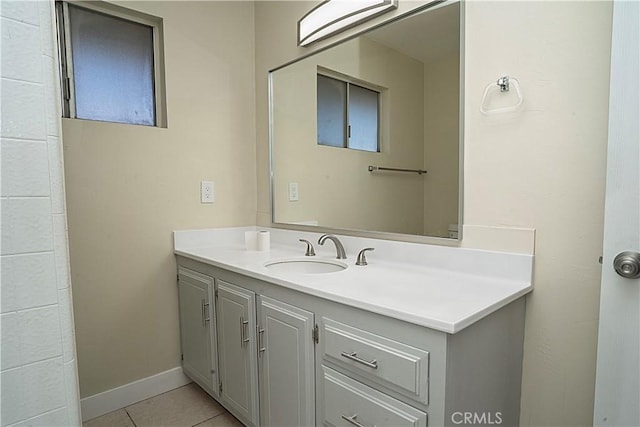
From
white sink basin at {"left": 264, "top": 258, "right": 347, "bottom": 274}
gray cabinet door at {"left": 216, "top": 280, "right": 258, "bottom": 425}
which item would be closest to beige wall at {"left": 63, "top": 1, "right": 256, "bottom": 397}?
gray cabinet door at {"left": 216, "top": 280, "right": 258, "bottom": 425}

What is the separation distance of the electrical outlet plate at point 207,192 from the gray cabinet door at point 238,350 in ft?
2.03

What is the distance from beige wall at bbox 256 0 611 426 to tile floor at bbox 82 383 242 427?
142 centimetres

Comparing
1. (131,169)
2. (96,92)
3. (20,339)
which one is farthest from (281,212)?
(20,339)

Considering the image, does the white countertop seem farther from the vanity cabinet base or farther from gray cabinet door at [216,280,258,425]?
gray cabinet door at [216,280,258,425]

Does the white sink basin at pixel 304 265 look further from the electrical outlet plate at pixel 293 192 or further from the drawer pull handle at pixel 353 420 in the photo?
the drawer pull handle at pixel 353 420

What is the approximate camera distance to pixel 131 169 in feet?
6.18

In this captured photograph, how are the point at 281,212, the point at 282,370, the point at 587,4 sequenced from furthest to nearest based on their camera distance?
the point at 281,212, the point at 282,370, the point at 587,4

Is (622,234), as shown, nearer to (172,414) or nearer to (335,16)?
(335,16)

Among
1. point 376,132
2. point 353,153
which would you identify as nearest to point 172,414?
point 353,153

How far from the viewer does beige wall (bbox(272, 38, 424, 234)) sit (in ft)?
5.14

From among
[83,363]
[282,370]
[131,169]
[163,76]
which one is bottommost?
[83,363]

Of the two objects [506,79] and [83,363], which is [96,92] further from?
[506,79]

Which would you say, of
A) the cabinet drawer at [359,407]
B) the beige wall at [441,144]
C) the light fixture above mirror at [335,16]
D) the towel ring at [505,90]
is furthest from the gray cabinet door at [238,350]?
the light fixture above mirror at [335,16]

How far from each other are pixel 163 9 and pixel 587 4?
1.93 metres
